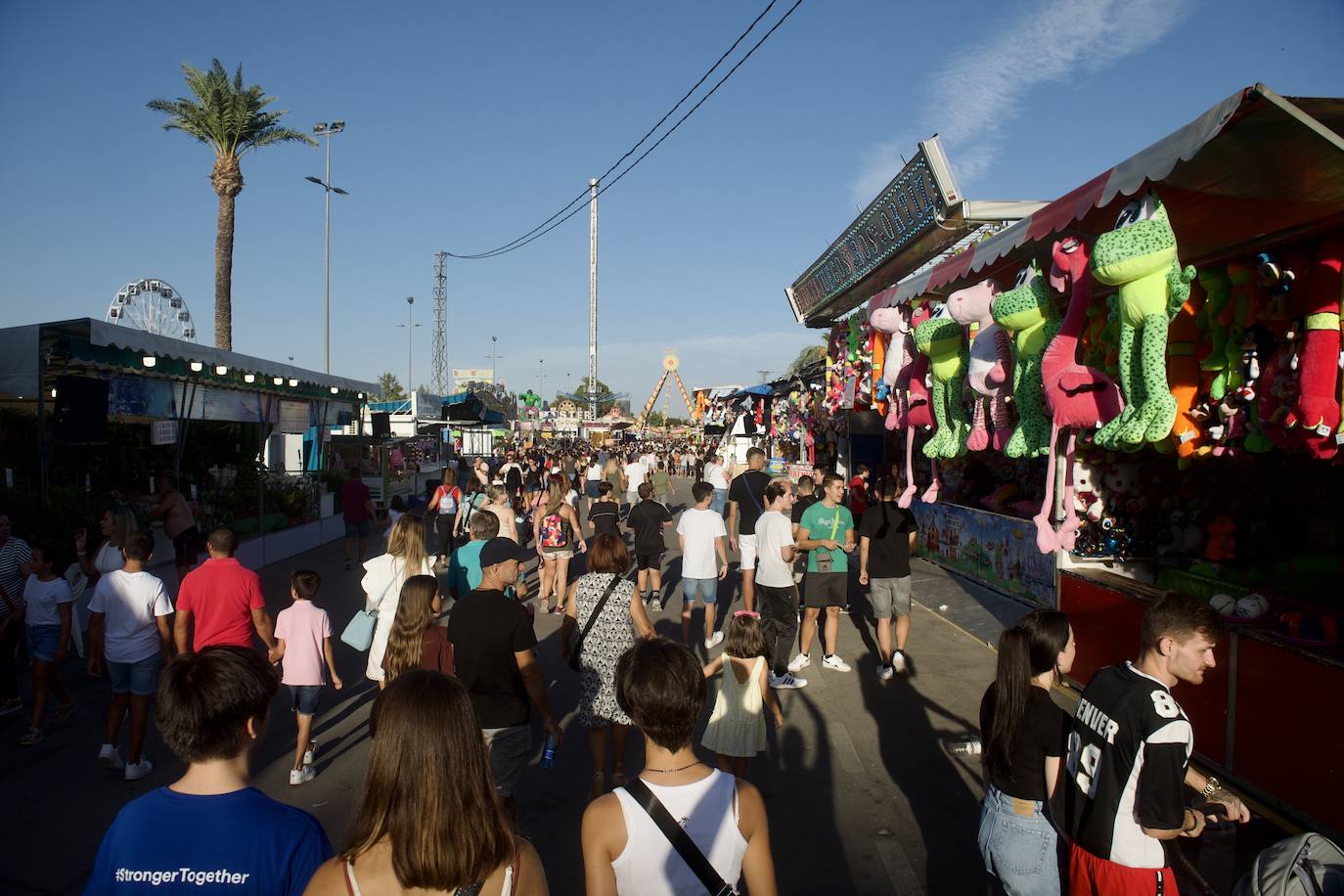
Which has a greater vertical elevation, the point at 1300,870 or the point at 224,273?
the point at 224,273

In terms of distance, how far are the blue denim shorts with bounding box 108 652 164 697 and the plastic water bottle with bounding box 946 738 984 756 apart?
5.32 meters

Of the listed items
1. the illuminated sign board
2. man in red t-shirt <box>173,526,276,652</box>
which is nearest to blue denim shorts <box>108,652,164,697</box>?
man in red t-shirt <box>173,526,276,652</box>

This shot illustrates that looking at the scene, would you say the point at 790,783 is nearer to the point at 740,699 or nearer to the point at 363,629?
the point at 740,699

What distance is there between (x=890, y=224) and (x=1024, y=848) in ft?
35.6

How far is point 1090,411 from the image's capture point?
519 centimetres

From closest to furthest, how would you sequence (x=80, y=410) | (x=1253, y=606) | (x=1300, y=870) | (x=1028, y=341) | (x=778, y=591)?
1. (x=1300, y=870)
2. (x=1253, y=606)
3. (x=1028, y=341)
4. (x=778, y=591)
5. (x=80, y=410)

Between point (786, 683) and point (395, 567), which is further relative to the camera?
point (786, 683)

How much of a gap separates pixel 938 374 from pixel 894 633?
107 inches

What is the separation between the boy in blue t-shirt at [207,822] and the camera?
183 centimetres

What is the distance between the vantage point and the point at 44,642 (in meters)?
5.84

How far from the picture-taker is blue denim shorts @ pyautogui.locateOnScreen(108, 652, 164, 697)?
16.6ft

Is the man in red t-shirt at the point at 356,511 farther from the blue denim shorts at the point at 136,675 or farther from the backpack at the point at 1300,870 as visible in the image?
the backpack at the point at 1300,870

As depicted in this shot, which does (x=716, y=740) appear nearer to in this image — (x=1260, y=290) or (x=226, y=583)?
(x=226, y=583)

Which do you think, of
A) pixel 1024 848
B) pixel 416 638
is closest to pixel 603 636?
pixel 416 638
